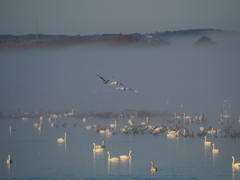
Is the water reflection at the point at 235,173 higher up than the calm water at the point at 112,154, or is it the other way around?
the calm water at the point at 112,154

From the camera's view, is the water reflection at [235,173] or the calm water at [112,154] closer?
the water reflection at [235,173]

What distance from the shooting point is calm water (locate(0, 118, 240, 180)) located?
90.4 ft

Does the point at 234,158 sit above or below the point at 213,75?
below

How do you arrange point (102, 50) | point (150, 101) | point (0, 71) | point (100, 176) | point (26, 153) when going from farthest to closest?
point (102, 50)
point (0, 71)
point (150, 101)
point (26, 153)
point (100, 176)

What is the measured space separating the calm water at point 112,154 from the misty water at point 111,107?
0.04 meters

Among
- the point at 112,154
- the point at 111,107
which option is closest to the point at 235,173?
the point at 112,154

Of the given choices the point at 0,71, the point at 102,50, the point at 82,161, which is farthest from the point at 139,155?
the point at 102,50

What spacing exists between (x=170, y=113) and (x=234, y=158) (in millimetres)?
25611

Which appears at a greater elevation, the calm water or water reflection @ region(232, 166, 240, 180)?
the calm water

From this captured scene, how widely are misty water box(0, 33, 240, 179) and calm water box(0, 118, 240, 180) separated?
0.14ft

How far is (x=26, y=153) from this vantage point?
33.6 meters

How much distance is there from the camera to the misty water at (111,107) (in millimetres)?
29219

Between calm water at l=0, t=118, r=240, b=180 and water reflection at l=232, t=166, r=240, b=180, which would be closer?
water reflection at l=232, t=166, r=240, b=180

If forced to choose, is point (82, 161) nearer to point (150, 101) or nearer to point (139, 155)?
point (139, 155)
